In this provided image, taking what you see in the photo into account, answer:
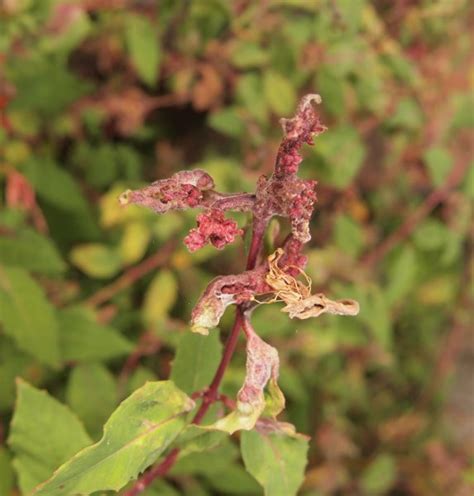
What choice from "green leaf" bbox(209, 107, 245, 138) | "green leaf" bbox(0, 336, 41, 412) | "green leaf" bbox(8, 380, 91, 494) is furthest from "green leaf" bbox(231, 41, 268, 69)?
"green leaf" bbox(8, 380, 91, 494)

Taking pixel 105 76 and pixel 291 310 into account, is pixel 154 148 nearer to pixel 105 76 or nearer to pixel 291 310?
pixel 105 76

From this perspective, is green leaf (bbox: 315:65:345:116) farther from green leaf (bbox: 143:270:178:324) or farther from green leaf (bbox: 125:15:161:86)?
green leaf (bbox: 143:270:178:324)

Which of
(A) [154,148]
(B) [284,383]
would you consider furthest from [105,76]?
(B) [284,383]

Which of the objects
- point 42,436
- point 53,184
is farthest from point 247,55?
point 42,436

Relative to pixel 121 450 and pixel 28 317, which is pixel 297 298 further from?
pixel 28 317

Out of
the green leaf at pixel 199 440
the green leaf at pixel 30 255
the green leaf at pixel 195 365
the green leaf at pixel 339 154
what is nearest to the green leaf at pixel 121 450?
the green leaf at pixel 199 440

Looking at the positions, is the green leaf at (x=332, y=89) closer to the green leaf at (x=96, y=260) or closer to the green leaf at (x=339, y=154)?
the green leaf at (x=339, y=154)
